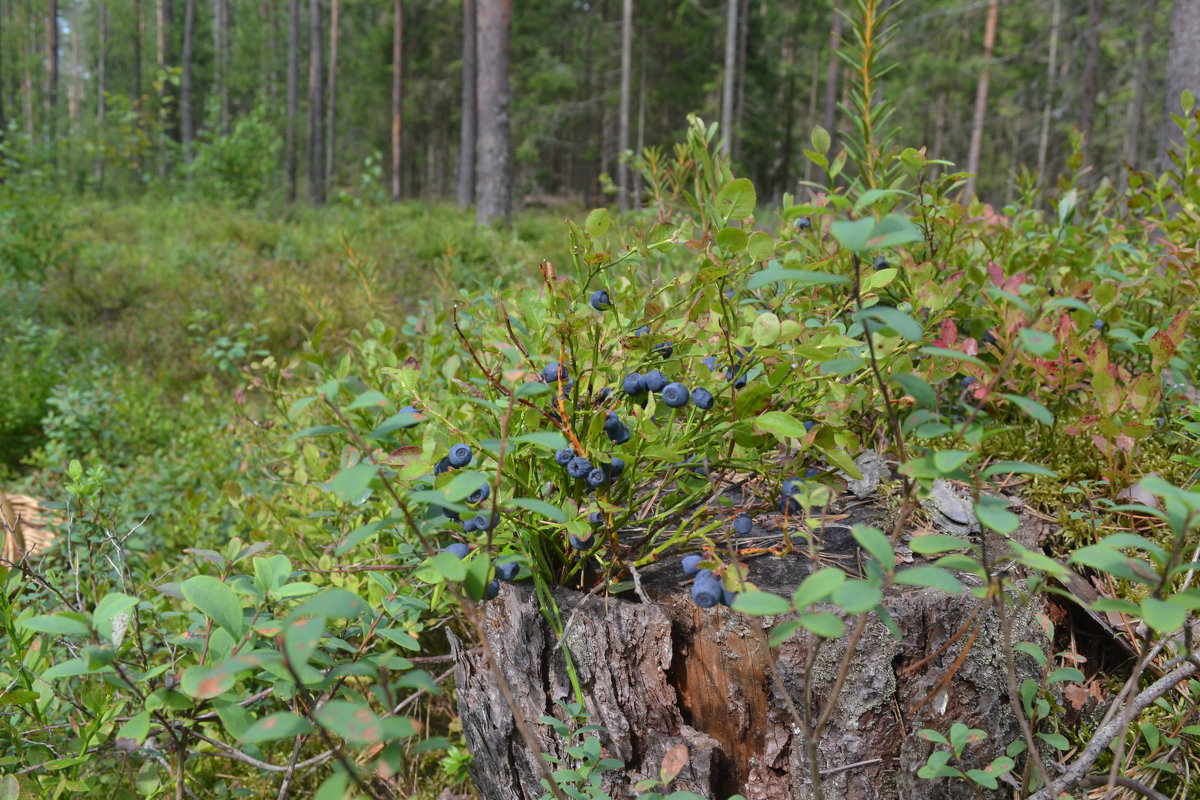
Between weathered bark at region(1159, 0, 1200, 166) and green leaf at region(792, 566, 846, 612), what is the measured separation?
533 centimetres

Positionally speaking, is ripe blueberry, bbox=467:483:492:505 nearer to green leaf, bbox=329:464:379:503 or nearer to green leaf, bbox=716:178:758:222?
green leaf, bbox=329:464:379:503

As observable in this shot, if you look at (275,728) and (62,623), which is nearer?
(275,728)

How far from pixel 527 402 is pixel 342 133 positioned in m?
39.6

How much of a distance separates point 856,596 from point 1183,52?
5795 millimetres

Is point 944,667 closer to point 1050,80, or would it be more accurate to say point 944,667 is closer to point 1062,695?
point 1062,695

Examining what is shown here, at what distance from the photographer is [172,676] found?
1.09 metres

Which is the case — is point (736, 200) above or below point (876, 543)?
above

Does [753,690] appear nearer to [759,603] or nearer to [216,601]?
A: [759,603]

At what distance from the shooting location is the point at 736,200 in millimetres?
1184

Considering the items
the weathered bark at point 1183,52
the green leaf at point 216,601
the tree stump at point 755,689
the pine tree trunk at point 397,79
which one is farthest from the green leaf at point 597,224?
the pine tree trunk at point 397,79

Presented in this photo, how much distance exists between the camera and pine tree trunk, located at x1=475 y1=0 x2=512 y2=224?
823 centimetres

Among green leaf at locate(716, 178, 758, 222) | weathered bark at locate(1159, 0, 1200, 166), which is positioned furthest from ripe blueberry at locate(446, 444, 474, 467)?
weathered bark at locate(1159, 0, 1200, 166)

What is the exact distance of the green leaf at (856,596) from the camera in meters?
0.63

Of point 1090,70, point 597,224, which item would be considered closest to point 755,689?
point 597,224
